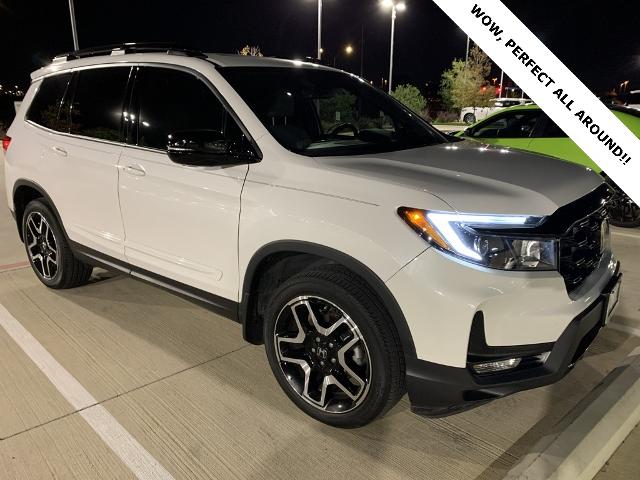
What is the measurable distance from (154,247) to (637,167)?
18.1 ft

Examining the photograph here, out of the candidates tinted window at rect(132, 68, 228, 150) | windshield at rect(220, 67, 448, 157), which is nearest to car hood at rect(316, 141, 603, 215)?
windshield at rect(220, 67, 448, 157)

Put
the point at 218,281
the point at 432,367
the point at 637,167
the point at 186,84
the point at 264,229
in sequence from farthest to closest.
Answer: the point at 637,167 → the point at 186,84 → the point at 218,281 → the point at 264,229 → the point at 432,367

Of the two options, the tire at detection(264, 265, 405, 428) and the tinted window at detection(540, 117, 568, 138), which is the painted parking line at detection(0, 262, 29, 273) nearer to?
the tire at detection(264, 265, 405, 428)

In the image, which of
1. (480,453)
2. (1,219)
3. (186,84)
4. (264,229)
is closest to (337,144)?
(264,229)

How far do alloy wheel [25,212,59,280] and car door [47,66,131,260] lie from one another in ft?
1.42

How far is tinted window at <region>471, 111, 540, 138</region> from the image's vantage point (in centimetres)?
685

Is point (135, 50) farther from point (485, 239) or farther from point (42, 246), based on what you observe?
point (485, 239)

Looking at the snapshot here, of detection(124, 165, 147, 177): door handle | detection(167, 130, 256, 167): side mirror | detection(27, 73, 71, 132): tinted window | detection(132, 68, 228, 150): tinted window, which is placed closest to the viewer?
detection(167, 130, 256, 167): side mirror

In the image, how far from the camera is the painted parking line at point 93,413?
2.42 metres

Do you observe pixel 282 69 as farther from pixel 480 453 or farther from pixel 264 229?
pixel 480 453

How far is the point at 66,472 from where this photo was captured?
2381 mm

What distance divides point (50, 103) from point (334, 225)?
313cm

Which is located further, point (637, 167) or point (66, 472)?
point (637, 167)

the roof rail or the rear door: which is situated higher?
Answer: the roof rail
